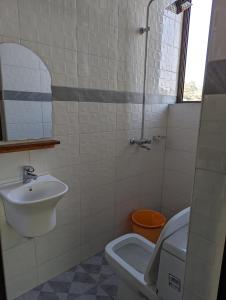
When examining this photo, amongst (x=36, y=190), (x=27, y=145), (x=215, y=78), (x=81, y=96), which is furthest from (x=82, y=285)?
(x=215, y=78)

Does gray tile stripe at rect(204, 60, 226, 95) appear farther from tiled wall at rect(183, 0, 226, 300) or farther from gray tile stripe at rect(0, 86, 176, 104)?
gray tile stripe at rect(0, 86, 176, 104)

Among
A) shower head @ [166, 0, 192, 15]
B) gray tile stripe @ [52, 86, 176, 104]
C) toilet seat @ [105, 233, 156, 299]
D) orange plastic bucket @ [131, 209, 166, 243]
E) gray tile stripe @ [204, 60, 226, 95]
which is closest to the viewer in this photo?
gray tile stripe @ [204, 60, 226, 95]

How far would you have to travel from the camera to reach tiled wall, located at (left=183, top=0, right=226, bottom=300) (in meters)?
0.52

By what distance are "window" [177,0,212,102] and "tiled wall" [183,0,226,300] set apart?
179cm

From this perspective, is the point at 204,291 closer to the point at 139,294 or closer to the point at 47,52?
the point at 139,294

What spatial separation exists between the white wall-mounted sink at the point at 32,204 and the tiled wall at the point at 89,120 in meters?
0.10

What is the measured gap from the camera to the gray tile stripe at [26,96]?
128 centimetres

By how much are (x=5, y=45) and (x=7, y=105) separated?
337 millimetres

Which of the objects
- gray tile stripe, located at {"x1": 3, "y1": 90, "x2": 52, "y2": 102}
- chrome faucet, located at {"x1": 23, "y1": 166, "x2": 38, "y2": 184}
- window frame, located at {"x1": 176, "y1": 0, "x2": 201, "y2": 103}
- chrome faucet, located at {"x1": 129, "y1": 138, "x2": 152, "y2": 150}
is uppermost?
window frame, located at {"x1": 176, "y1": 0, "x2": 201, "y2": 103}

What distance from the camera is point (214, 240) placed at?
1.86ft

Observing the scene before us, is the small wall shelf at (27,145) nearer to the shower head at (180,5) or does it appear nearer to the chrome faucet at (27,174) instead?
the chrome faucet at (27,174)

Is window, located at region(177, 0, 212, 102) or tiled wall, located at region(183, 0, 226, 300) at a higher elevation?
window, located at region(177, 0, 212, 102)

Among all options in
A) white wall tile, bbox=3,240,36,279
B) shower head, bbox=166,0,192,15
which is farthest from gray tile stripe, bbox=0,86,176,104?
white wall tile, bbox=3,240,36,279

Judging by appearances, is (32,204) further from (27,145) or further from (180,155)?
(180,155)
